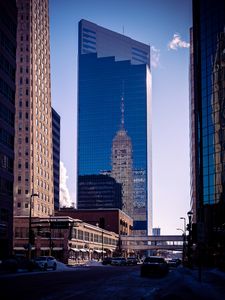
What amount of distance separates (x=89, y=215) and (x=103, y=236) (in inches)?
1060

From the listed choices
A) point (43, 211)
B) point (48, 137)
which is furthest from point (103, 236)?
point (48, 137)

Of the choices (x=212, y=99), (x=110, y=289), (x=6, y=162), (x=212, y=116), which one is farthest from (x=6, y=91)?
(x=110, y=289)

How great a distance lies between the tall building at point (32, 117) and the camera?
6786 inches

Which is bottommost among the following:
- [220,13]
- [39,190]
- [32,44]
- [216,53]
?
[39,190]

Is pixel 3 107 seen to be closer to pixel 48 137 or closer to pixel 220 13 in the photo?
pixel 220 13

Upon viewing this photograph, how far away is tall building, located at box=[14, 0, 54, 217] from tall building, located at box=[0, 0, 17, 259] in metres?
72.9

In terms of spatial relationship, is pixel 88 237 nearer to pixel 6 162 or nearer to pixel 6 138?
pixel 6 162

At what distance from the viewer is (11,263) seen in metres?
53.3

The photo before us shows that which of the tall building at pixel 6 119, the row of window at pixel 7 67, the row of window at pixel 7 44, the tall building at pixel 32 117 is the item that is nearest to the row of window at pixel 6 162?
the tall building at pixel 6 119

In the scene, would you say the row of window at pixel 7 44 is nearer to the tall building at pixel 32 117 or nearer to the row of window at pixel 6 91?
the row of window at pixel 6 91

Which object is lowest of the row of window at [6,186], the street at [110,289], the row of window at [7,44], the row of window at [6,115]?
the street at [110,289]

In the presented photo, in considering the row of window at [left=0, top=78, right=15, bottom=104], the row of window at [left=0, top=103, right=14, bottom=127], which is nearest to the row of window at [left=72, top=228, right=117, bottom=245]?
the row of window at [left=0, top=103, right=14, bottom=127]

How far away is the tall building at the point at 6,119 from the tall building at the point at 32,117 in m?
72.9

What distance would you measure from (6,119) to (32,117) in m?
84.9
